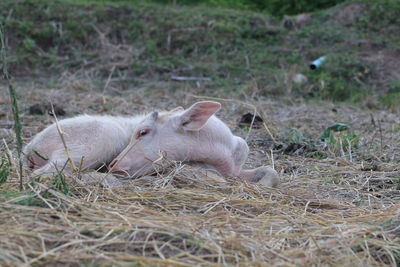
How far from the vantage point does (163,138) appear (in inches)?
191

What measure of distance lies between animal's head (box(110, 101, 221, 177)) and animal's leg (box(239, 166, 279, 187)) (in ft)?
1.93

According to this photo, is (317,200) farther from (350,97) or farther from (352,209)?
(350,97)

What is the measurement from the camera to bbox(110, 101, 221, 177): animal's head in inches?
183

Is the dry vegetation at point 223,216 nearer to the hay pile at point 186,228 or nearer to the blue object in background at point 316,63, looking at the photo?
the hay pile at point 186,228

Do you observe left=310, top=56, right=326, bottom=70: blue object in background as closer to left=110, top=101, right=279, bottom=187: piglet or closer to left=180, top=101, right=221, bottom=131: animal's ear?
left=110, top=101, right=279, bottom=187: piglet

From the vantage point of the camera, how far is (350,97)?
11.8 m

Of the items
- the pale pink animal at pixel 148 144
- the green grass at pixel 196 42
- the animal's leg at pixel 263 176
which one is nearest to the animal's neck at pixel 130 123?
the pale pink animal at pixel 148 144

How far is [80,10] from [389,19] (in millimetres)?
8217

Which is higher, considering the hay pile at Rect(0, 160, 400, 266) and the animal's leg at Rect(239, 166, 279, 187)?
the hay pile at Rect(0, 160, 400, 266)

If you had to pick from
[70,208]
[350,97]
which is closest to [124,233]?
[70,208]

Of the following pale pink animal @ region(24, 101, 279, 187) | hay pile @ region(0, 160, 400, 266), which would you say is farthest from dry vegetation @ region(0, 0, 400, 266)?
pale pink animal @ region(24, 101, 279, 187)

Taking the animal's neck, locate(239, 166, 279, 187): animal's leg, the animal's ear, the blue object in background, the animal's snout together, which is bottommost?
the blue object in background

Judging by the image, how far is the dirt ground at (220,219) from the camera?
2.71 m

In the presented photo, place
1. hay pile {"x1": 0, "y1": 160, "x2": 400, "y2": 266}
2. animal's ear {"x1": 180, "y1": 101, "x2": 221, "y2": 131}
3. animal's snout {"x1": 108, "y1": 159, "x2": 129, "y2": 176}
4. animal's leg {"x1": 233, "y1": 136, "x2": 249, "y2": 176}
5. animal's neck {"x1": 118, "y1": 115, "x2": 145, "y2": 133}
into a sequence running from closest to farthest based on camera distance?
hay pile {"x1": 0, "y1": 160, "x2": 400, "y2": 266}
animal's snout {"x1": 108, "y1": 159, "x2": 129, "y2": 176}
animal's ear {"x1": 180, "y1": 101, "x2": 221, "y2": 131}
animal's leg {"x1": 233, "y1": 136, "x2": 249, "y2": 176}
animal's neck {"x1": 118, "y1": 115, "x2": 145, "y2": 133}
